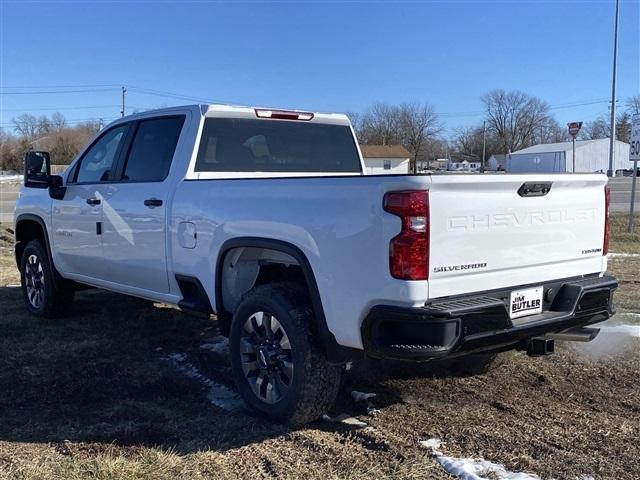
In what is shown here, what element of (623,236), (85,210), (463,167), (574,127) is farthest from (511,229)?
(463,167)

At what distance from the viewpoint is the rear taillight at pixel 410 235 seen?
125 inches

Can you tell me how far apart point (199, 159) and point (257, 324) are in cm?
154

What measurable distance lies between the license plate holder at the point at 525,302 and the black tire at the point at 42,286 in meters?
4.76

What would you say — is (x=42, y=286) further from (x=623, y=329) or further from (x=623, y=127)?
(x=623, y=127)

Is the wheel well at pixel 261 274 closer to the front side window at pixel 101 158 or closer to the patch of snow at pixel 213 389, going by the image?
the patch of snow at pixel 213 389

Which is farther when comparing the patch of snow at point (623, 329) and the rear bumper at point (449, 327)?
the patch of snow at point (623, 329)

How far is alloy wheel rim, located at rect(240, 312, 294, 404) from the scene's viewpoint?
3877 mm

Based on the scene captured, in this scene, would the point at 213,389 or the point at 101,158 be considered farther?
the point at 101,158

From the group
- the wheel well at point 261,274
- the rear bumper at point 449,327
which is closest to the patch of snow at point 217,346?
the wheel well at point 261,274

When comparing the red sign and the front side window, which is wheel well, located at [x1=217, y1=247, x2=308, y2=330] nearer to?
the front side window

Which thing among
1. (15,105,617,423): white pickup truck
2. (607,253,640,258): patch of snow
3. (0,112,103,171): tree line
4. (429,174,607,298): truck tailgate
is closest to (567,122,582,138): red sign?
(607,253,640,258): patch of snow

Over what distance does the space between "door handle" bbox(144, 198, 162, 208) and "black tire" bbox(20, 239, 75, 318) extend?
2.18 metres

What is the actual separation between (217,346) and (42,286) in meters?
2.32

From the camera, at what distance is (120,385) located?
4688 millimetres
